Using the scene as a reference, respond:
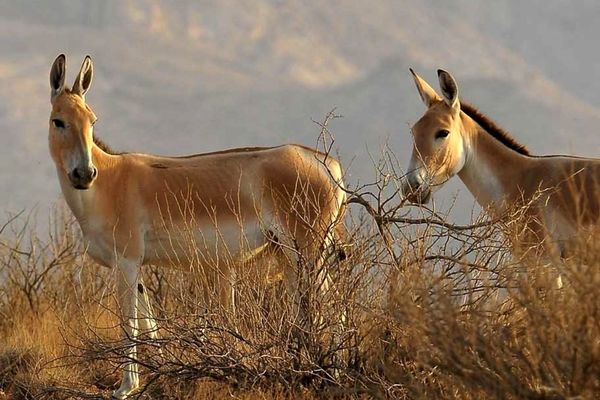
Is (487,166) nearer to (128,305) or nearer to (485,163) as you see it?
(485,163)

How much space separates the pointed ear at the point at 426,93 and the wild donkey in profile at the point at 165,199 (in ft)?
3.44

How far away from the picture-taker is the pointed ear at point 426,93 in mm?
8891

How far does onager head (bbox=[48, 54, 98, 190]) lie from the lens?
7793mm

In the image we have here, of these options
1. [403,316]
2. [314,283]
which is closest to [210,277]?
[314,283]

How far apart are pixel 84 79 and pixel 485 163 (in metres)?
3.53

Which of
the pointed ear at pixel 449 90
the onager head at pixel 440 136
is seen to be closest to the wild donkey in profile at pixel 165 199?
the onager head at pixel 440 136

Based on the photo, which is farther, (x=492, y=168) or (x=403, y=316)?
(x=492, y=168)

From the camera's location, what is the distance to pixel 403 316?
452 centimetres

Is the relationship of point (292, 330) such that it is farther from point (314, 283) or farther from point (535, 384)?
point (535, 384)

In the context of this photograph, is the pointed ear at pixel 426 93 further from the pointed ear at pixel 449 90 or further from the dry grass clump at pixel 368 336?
the dry grass clump at pixel 368 336

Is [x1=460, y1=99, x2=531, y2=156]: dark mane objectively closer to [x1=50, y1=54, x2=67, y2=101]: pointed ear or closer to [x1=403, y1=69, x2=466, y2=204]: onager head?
[x1=403, y1=69, x2=466, y2=204]: onager head

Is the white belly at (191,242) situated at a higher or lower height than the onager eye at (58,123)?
lower

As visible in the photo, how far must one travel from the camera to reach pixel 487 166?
8852 millimetres

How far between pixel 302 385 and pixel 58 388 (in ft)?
6.45
